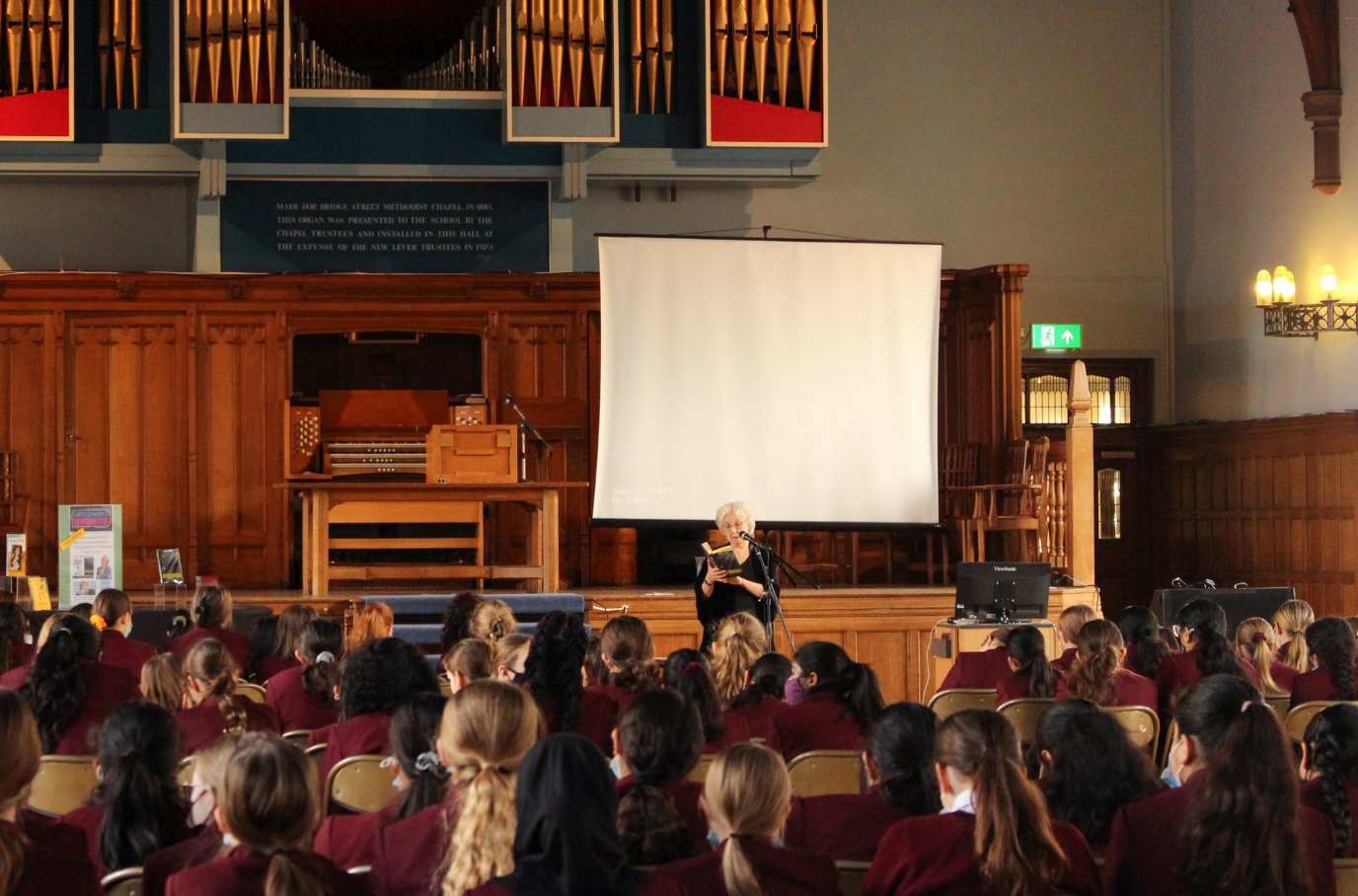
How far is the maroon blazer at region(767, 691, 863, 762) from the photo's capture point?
487cm

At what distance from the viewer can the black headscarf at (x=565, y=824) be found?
2570mm

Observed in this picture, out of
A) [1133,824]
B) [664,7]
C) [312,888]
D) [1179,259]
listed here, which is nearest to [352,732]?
[312,888]

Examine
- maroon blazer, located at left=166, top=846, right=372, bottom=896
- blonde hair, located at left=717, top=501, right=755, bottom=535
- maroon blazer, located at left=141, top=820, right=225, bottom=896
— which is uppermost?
blonde hair, located at left=717, top=501, right=755, bottom=535

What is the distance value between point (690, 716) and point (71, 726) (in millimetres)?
2463

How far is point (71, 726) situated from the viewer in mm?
4941

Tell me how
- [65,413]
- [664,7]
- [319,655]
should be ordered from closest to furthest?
1. [319,655]
2. [65,413]
3. [664,7]

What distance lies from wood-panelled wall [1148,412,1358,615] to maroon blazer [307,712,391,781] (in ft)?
31.1

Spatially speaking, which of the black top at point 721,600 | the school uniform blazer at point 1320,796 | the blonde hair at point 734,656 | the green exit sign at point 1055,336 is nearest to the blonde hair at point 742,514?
the black top at point 721,600

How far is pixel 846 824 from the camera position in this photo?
12.0 ft

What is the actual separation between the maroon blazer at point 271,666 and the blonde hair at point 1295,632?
410 centimetres

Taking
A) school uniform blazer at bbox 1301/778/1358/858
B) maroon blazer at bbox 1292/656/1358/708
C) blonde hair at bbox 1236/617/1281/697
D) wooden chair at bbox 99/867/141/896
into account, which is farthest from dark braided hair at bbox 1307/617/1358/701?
wooden chair at bbox 99/867/141/896

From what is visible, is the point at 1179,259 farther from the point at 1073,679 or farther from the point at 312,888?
the point at 312,888

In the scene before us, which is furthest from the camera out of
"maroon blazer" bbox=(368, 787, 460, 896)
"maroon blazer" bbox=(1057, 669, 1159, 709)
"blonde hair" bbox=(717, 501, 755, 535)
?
"blonde hair" bbox=(717, 501, 755, 535)

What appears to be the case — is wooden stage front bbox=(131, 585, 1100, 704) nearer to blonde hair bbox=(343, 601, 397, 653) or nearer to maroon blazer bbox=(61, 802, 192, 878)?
blonde hair bbox=(343, 601, 397, 653)
